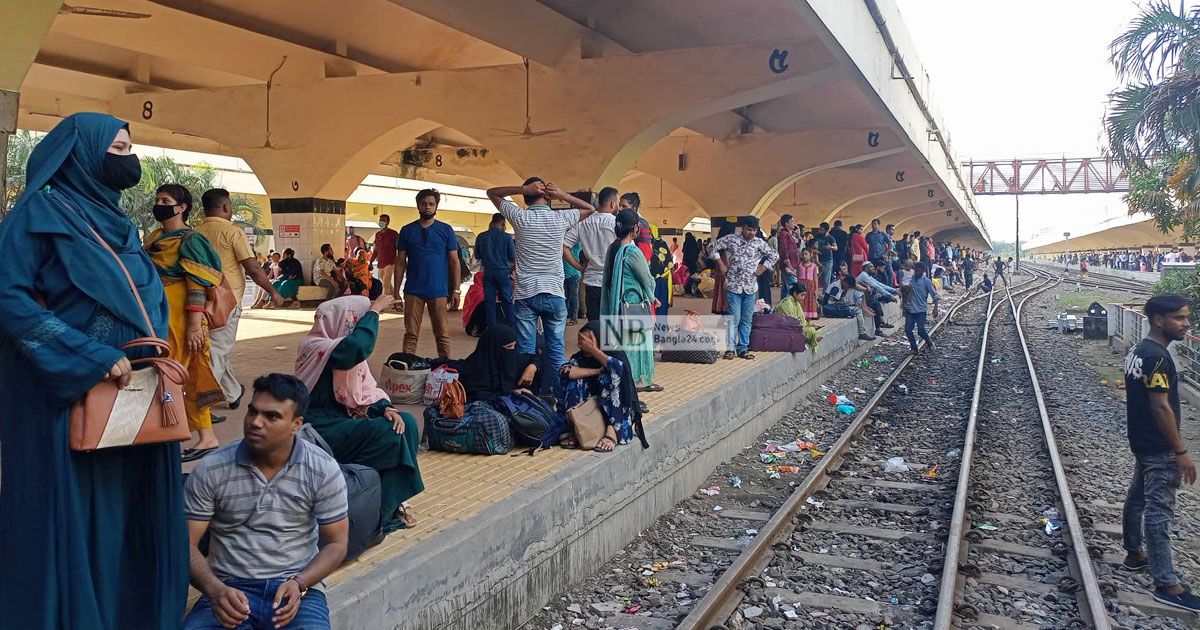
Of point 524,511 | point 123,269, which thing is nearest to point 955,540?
point 524,511

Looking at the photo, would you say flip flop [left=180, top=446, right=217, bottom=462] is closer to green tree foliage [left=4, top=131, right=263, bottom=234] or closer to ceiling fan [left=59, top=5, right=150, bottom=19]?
ceiling fan [left=59, top=5, right=150, bottom=19]

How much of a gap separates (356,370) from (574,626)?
1843 mm

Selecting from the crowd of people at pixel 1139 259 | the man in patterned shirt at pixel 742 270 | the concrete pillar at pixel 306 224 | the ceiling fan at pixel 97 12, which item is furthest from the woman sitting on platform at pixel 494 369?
the crowd of people at pixel 1139 259

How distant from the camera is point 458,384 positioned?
595 cm

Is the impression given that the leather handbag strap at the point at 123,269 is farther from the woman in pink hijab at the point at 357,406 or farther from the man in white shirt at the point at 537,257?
the man in white shirt at the point at 537,257

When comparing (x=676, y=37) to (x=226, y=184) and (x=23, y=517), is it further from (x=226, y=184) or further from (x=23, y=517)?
(x=226, y=184)

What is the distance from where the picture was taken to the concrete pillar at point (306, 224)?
15.3 m

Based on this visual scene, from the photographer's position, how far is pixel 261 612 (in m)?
2.97

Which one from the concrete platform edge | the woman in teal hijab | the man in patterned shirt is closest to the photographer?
the woman in teal hijab

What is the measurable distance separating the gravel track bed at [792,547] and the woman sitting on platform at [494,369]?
141 cm

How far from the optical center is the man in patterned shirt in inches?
389

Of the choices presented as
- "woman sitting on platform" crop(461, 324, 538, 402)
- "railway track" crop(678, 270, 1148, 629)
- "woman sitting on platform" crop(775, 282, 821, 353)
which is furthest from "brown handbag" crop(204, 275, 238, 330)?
"woman sitting on platform" crop(775, 282, 821, 353)

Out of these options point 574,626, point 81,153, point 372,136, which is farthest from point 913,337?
point 81,153

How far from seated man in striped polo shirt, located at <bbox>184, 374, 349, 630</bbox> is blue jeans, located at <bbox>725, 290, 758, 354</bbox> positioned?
297 inches
